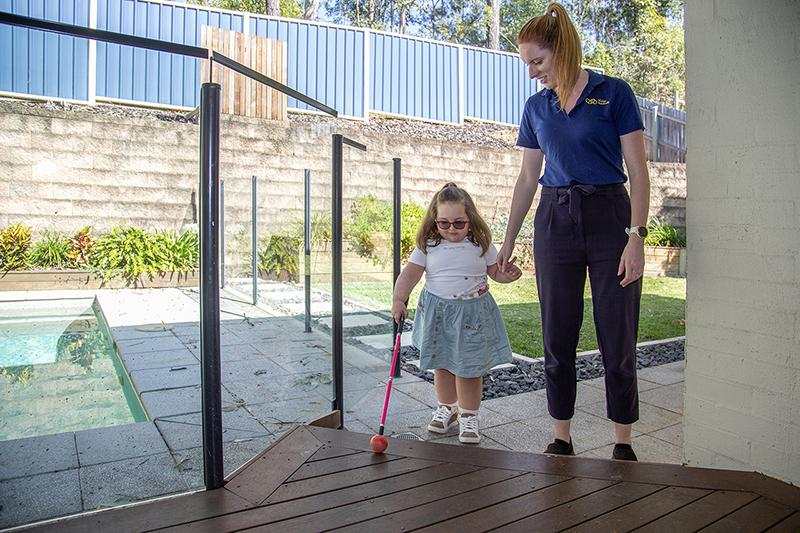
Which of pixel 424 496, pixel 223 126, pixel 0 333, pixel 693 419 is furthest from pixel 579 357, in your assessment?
pixel 0 333

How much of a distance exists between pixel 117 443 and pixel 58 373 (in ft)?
1.18

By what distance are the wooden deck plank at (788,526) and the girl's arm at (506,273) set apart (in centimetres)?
120

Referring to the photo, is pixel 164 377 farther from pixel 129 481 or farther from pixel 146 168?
pixel 129 481

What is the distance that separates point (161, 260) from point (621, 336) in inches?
87.0

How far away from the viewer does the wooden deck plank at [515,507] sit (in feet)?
5.38

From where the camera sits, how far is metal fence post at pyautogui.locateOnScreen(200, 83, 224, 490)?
6.22 feet

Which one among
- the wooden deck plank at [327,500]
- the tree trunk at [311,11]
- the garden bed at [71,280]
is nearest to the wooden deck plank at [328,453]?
the wooden deck plank at [327,500]

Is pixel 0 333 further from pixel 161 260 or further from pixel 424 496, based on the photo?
pixel 424 496

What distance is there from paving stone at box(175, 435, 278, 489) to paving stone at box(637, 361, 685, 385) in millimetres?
2279

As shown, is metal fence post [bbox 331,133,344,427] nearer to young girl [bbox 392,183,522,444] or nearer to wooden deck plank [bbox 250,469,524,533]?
young girl [bbox 392,183,522,444]

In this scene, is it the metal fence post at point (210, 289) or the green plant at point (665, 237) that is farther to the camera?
the green plant at point (665, 237)

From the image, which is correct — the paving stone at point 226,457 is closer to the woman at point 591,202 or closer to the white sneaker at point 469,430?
the white sneaker at point 469,430

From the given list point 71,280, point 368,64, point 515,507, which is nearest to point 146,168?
point 71,280

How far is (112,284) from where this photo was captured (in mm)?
2996
